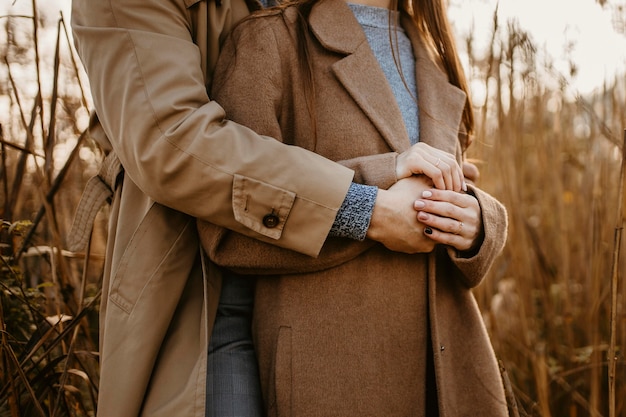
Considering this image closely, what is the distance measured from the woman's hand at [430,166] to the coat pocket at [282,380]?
0.42 meters

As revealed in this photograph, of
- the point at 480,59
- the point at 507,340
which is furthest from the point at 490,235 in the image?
the point at 507,340

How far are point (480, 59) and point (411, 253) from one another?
1.31m

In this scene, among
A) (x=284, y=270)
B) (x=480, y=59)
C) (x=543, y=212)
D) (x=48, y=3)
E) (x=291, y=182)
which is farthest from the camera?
(x=543, y=212)

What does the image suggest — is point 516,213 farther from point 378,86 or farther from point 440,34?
point 378,86

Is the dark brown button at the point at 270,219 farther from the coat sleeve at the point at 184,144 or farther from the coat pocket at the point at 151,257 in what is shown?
the coat pocket at the point at 151,257

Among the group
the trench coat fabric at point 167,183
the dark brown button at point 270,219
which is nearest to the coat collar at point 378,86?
the trench coat fabric at point 167,183

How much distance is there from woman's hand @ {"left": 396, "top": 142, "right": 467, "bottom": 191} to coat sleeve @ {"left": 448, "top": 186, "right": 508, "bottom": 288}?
0.35 feet

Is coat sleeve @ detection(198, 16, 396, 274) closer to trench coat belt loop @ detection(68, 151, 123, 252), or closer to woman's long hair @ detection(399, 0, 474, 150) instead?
trench coat belt loop @ detection(68, 151, 123, 252)

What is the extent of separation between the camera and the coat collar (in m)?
1.31

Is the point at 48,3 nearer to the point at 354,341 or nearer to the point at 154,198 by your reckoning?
the point at 154,198

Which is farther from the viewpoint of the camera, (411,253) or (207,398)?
(411,253)

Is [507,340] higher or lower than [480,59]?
lower

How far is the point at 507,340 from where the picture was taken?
2.56 metres

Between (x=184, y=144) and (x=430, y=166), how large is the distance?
49 centimetres
